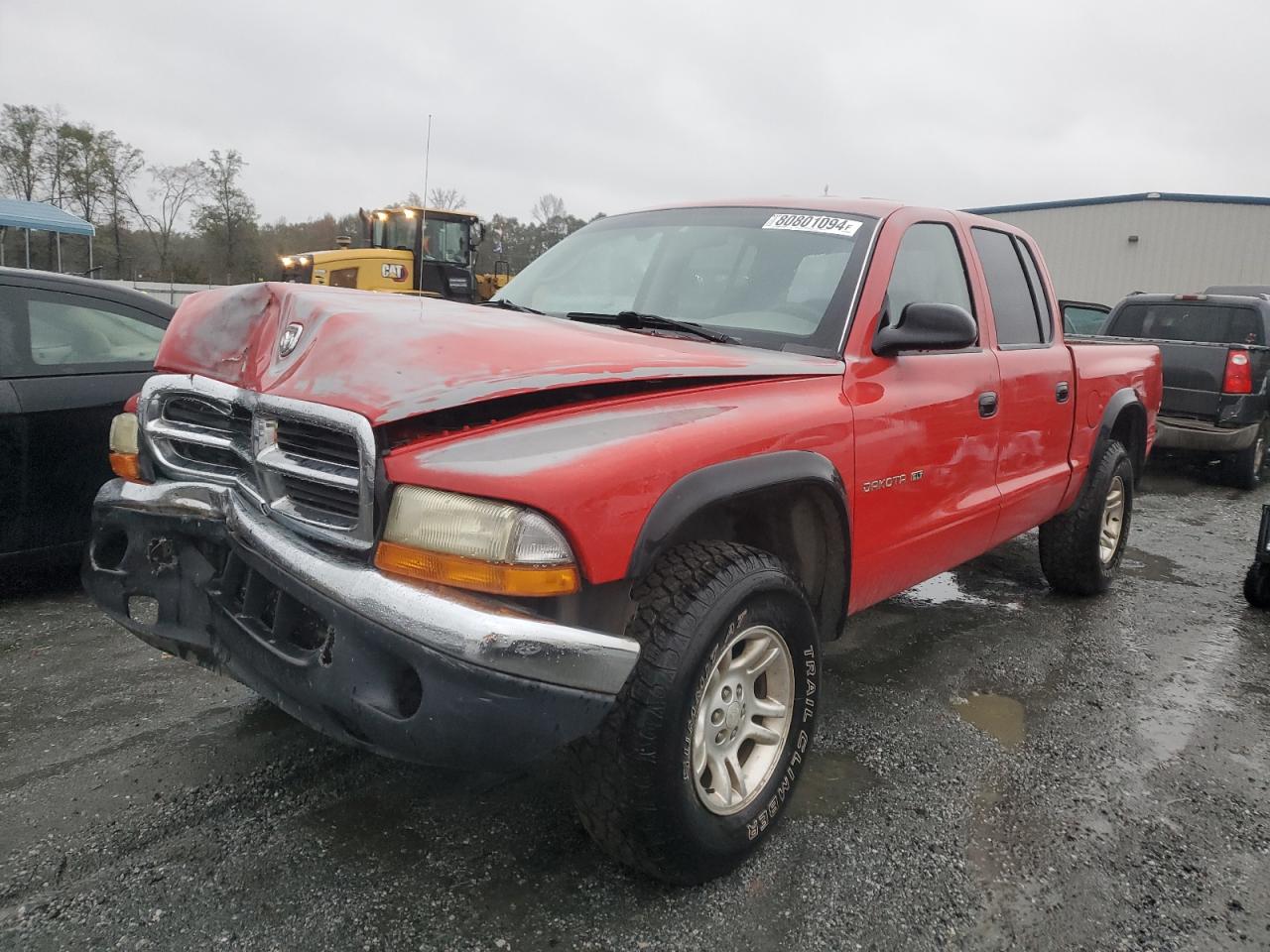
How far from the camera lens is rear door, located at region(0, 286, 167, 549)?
383 centimetres

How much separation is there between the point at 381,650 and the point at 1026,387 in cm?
297

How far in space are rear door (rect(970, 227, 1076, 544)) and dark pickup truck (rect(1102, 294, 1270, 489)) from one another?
186 inches

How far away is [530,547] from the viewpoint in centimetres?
180

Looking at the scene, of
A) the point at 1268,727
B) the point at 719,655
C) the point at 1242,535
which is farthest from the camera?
the point at 1242,535

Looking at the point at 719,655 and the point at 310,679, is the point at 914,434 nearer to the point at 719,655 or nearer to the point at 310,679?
the point at 719,655

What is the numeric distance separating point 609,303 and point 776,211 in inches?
27.4

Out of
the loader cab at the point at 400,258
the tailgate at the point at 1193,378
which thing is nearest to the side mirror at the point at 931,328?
the tailgate at the point at 1193,378

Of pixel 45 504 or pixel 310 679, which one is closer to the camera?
pixel 310 679

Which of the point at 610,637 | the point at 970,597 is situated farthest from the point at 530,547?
the point at 970,597

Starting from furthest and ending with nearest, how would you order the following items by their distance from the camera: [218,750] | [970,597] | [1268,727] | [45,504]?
1. [970,597]
2. [45,504]
3. [1268,727]
4. [218,750]

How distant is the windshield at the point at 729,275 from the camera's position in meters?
2.93

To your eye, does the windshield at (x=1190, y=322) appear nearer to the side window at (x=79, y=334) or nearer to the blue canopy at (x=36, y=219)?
the side window at (x=79, y=334)

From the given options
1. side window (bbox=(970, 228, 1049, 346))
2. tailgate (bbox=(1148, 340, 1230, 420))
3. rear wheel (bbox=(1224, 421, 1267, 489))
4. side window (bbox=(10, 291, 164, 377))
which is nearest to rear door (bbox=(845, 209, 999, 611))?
side window (bbox=(970, 228, 1049, 346))

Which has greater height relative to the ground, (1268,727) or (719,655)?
(719,655)
